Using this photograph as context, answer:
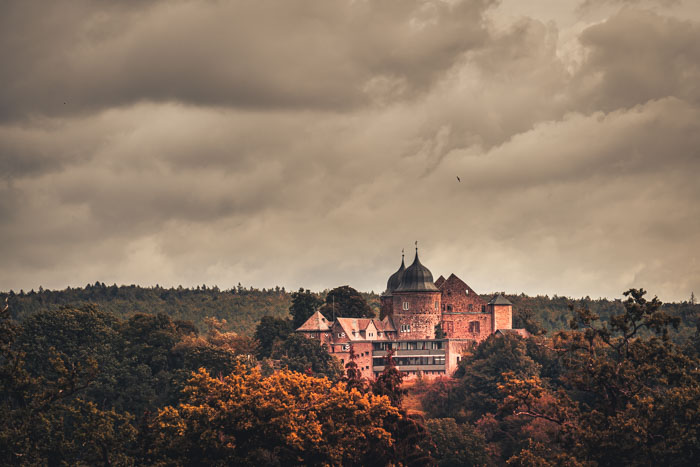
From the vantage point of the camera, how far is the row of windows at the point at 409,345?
153m

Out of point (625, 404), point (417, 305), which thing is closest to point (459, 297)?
point (417, 305)

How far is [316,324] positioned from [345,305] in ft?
37.2

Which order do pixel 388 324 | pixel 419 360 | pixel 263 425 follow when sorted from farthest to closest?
pixel 388 324 < pixel 419 360 < pixel 263 425

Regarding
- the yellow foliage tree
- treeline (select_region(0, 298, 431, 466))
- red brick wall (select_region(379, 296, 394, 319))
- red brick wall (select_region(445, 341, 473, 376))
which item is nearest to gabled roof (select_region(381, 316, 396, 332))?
red brick wall (select_region(379, 296, 394, 319))

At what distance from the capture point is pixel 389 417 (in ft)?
262

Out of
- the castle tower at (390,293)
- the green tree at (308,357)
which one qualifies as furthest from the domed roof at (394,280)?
the green tree at (308,357)

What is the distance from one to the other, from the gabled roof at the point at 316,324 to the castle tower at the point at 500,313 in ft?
79.8

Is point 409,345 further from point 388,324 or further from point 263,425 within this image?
point 263,425

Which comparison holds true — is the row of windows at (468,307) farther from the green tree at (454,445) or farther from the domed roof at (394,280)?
the green tree at (454,445)

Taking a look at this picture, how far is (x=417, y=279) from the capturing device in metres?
156

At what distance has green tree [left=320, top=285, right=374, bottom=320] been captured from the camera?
161875mm

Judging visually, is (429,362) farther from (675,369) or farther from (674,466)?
(675,369)

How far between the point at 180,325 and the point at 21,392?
86.1 m

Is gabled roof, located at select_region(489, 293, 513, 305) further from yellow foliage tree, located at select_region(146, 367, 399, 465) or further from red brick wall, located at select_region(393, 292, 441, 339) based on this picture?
yellow foliage tree, located at select_region(146, 367, 399, 465)
